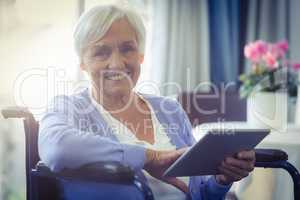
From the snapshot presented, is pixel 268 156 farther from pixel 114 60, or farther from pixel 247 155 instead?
pixel 114 60

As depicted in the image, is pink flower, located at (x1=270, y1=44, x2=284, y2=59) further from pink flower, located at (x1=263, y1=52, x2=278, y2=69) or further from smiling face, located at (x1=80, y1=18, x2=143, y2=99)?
smiling face, located at (x1=80, y1=18, x2=143, y2=99)

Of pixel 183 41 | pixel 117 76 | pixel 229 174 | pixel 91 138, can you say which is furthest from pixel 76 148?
pixel 183 41

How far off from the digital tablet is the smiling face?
152mm

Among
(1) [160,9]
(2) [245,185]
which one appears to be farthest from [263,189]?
(1) [160,9]

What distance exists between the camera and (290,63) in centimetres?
221

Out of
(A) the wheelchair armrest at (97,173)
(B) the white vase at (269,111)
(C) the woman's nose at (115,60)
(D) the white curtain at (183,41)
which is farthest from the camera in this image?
(D) the white curtain at (183,41)

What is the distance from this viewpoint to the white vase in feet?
3.57

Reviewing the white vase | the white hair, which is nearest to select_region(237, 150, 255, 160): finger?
the white hair

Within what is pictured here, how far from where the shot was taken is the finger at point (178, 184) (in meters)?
0.67

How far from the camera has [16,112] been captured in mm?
657

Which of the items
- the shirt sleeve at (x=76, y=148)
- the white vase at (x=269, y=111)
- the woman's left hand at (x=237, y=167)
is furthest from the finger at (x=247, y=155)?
the white vase at (x=269, y=111)

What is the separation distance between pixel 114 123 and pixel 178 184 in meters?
0.14

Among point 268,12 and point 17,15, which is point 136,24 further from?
point 268,12

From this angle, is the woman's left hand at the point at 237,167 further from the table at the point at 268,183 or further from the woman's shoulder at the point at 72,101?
the woman's shoulder at the point at 72,101
